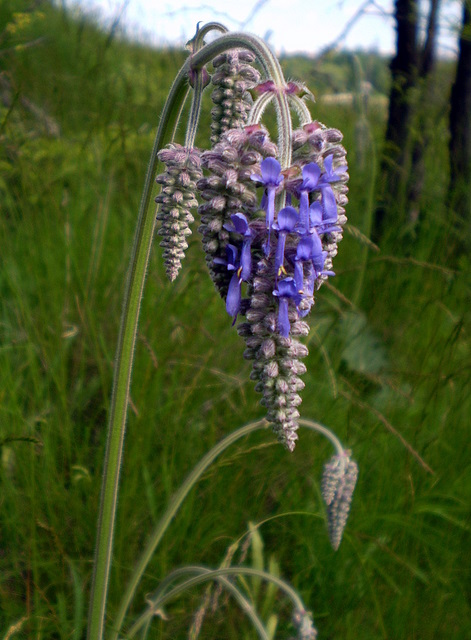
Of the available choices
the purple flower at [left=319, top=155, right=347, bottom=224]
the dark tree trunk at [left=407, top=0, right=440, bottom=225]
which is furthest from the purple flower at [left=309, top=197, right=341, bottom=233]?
the dark tree trunk at [left=407, top=0, right=440, bottom=225]

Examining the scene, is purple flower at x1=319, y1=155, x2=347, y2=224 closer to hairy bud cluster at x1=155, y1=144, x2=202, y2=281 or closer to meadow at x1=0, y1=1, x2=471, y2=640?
hairy bud cluster at x1=155, y1=144, x2=202, y2=281

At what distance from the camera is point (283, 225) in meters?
0.91

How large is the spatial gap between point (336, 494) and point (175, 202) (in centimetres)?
107

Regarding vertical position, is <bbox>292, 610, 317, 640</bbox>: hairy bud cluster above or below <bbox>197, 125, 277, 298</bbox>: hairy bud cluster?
below

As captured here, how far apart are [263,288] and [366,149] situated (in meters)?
3.25

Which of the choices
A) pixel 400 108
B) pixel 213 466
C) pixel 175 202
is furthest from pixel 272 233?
pixel 400 108

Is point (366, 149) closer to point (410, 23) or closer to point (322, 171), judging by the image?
point (410, 23)

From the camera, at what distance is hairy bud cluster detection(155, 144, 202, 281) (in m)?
1.13

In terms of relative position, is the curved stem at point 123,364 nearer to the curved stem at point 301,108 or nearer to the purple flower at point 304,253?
the curved stem at point 301,108

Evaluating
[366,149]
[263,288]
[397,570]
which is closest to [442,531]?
[397,570]

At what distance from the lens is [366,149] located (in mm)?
3900

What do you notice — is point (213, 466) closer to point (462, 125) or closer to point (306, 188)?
point (306, 188)

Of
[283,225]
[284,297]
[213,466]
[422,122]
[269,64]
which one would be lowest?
[213,466]

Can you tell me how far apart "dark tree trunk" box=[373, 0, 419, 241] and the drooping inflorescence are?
3.11m
